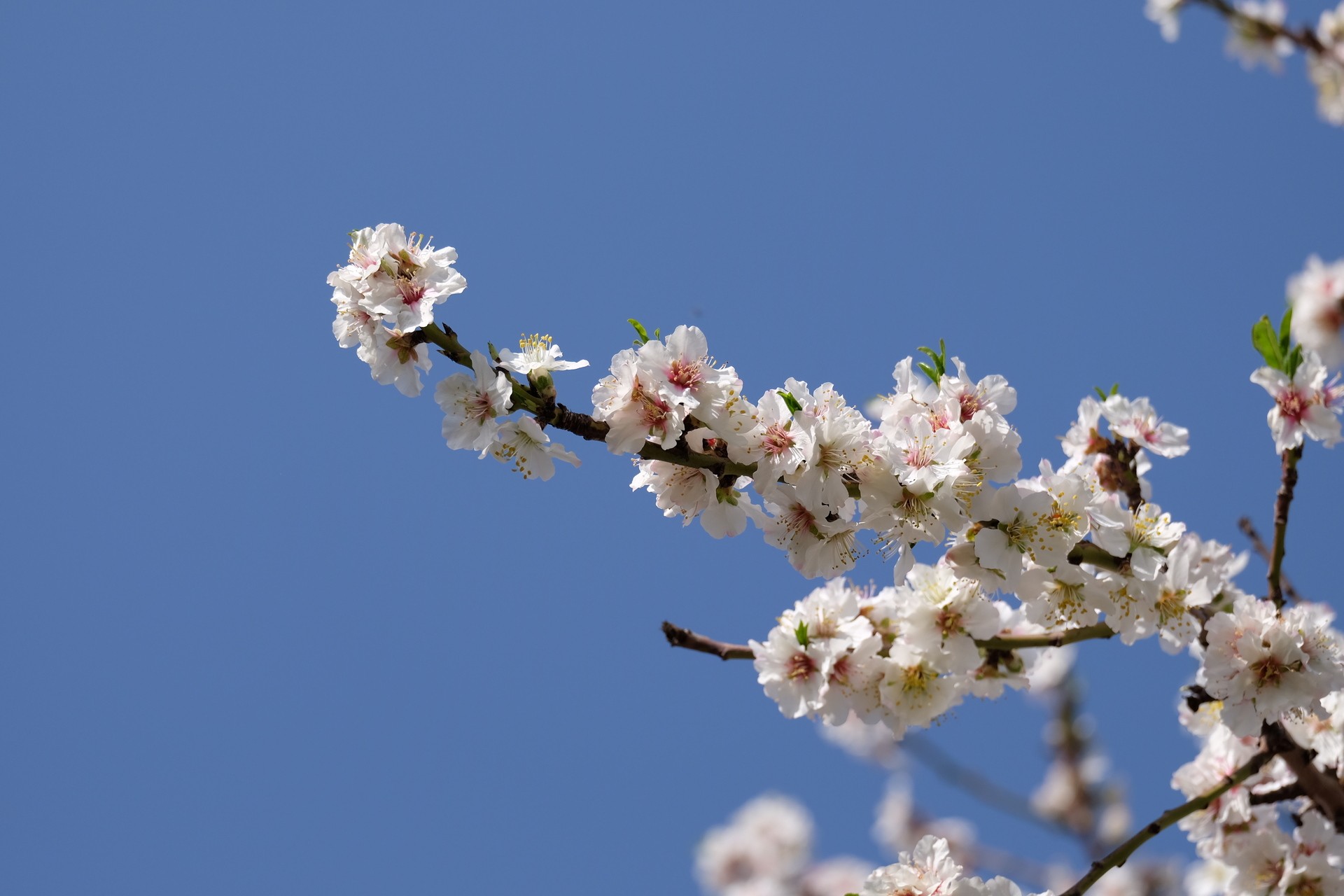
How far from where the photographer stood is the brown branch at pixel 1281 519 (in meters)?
2.79

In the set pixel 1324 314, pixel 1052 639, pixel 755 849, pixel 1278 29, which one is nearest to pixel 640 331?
pixel 1052 639

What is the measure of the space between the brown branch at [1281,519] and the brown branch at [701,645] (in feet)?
5.06

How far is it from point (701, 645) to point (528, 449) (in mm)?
748

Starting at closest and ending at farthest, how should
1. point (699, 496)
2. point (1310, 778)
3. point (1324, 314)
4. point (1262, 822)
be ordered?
point (699, 496)
point (1310, 778)
point (1262, 822)
point (1324, 314)

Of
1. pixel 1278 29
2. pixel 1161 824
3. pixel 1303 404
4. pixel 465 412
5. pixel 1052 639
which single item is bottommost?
pixel 1161 824

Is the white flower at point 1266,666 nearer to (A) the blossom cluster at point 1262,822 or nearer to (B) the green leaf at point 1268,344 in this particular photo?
(A) the blossom cluster at point 1262,822

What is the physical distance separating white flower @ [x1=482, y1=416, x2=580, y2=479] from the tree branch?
1553mm

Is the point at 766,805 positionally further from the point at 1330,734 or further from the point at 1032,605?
the point at 1032,605

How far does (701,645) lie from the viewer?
262 centimetres

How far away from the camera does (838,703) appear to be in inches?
104

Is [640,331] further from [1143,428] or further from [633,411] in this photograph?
[1143,428]

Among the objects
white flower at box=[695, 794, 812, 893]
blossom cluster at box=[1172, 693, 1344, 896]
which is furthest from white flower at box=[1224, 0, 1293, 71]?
white flower at box=[695, 794, 812, 893]

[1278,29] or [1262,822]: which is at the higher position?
[1278,29]

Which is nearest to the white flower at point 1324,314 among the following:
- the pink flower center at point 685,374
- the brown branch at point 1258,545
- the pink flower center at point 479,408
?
the brown branch at point 1258,545
